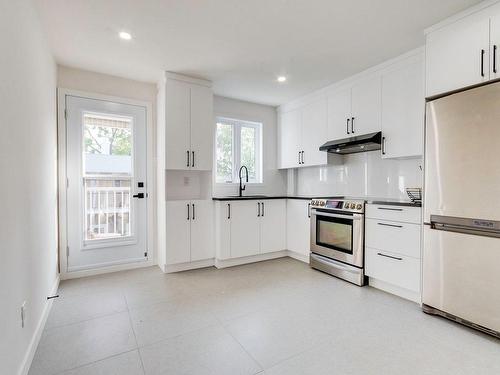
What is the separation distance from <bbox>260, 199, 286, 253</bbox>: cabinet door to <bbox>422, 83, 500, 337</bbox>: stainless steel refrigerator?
204cm

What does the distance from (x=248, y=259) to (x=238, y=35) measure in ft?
9.35

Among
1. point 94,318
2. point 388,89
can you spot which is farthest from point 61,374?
point 388,89

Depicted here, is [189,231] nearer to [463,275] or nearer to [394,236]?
[394,236]

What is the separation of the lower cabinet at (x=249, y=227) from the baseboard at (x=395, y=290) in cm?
147

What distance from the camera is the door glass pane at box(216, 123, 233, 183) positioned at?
168 inches

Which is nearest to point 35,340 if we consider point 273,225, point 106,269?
point 106,269

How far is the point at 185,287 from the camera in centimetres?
293

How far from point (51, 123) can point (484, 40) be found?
399cm

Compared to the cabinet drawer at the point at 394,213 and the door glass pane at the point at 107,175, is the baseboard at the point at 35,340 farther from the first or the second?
the cabinet drawer at the point at 394,213

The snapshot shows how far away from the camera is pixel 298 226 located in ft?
12.9

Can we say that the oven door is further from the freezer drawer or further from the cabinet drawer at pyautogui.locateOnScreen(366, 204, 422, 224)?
the freezer drawer

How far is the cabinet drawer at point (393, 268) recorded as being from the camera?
2.51 metres

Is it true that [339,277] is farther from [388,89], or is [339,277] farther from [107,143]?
[107,143]

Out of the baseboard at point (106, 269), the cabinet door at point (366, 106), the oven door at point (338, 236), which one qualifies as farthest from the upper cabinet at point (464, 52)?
the baseboard at point (106, 269)
